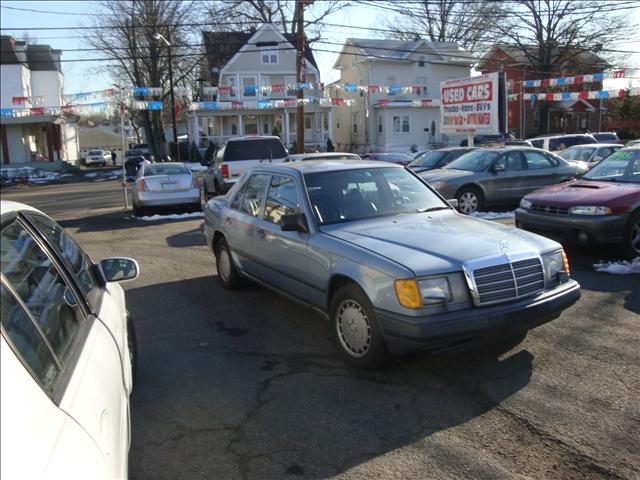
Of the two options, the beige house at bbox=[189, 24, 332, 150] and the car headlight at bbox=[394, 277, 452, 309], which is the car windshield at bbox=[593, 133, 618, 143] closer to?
the beige house at bbox=[189, 24, 332, 150]

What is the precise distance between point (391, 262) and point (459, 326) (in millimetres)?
662

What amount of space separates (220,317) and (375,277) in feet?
8.05

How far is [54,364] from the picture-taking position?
6.42ft

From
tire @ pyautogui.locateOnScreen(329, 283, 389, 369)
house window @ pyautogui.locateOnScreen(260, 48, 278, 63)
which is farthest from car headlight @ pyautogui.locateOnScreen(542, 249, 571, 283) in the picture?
house window @ pyautogui.locateOnScreen(260, 48, 278, 63)

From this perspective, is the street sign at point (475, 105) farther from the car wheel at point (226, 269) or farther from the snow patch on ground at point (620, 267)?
the car wheel at point (226, 269)

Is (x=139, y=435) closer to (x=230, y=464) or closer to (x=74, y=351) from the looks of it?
(x=230, y=464)

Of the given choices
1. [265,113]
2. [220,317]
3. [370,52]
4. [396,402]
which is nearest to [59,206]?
[220,317]

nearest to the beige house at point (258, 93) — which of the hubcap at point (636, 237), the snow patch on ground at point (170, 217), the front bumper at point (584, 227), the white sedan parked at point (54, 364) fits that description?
the snow patch on ground at point (170, 217)

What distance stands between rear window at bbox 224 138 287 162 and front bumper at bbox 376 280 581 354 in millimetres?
12239

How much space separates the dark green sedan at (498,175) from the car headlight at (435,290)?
8569 millimetres

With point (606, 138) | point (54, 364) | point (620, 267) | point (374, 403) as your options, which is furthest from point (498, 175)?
point (606, 138)

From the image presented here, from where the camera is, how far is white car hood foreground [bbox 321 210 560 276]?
13.8ft

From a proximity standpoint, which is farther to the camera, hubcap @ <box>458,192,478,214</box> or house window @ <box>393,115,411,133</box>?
house window @ <box>393,115,411,133</box>

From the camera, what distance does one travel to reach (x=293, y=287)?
17.7 feet
